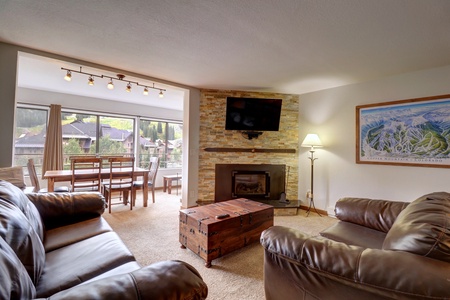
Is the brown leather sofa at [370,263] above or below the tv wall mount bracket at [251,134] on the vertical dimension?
below

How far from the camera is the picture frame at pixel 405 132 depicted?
8.87 feet

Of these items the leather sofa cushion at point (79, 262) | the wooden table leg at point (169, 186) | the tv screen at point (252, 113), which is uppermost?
the tv screen at point (252, 113)

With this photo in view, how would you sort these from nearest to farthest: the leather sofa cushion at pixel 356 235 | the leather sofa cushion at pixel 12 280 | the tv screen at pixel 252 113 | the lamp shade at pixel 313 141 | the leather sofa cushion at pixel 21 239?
the leather sofa cushion at pixel 12 280
the leather sofa cushion at pixel 21 239
the leather sofa cushion at pixel 356 235
the lamp shade at pixel 313 141
the tv screen at pixel 252 113

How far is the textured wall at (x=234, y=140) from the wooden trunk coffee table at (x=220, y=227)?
4.83 feet

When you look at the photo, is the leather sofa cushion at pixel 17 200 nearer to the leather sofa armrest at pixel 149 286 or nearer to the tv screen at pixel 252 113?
the leather sofa armrest at pixel 149 286

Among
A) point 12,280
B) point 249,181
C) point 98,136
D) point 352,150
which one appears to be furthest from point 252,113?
point 98,136

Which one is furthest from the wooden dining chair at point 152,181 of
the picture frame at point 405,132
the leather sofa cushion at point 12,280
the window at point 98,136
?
the picture frame at point 405,132

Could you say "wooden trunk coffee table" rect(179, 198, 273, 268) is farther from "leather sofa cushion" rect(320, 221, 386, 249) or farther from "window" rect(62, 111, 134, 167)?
"window" rect(62, 111, 134, 167)

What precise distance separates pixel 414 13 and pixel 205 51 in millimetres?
1931

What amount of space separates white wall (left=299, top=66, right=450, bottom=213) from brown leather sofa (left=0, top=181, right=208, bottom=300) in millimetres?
3492

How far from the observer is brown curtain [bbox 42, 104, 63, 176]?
14.0ft

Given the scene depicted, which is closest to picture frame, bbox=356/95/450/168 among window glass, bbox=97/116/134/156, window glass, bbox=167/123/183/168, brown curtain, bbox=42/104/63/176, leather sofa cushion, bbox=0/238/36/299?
leather sofa cushion, bbox=0/238/36/299

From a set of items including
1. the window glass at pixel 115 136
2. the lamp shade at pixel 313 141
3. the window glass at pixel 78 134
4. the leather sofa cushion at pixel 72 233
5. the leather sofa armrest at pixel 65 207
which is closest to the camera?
the leather sofa cushion at pixel 72 233

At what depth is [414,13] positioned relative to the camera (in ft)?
5.49
